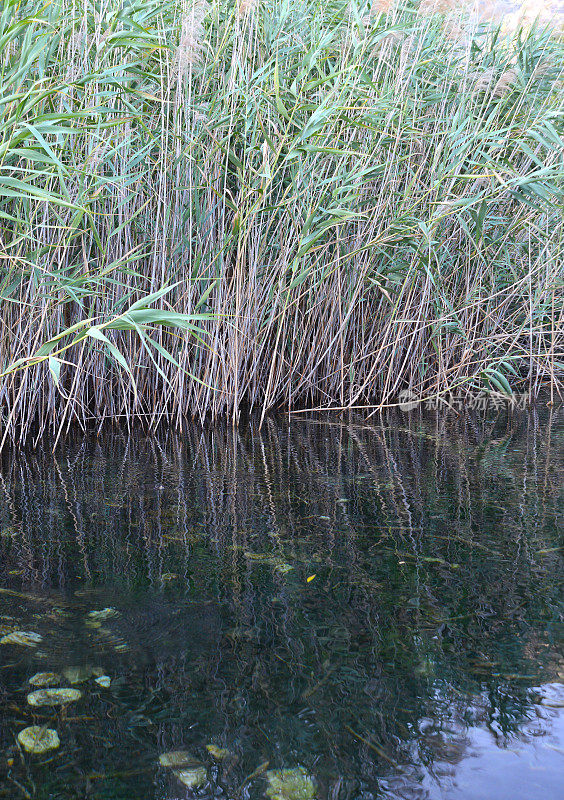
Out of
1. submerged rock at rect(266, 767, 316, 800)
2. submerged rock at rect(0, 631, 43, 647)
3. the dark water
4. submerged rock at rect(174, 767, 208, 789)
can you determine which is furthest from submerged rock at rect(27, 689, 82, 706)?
submerged rock at rect(266, 767, 316, 800)

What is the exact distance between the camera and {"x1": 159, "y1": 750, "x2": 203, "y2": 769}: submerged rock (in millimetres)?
1068

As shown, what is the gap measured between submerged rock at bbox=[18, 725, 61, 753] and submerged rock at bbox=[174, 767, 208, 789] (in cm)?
23

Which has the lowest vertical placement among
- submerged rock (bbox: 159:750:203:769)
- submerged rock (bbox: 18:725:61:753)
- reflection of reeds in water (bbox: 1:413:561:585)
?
submerged rock (bbox: 159:750:203:769)

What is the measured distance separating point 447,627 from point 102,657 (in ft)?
2.50

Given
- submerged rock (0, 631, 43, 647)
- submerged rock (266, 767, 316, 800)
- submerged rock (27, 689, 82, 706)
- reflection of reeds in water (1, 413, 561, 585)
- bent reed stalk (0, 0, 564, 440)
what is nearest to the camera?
submerged rock (266, 767, 316, 800)

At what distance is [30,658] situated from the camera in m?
1.35

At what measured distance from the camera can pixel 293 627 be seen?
147 cm

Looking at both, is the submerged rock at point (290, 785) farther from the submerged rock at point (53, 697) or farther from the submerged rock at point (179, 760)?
the submerged rock at point (53, 697)

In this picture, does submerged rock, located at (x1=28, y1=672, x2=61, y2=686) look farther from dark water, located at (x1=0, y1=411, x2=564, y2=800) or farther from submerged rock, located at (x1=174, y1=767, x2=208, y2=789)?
submerged rock, located at (x1=174, y1=767, x2=208, y2=789)

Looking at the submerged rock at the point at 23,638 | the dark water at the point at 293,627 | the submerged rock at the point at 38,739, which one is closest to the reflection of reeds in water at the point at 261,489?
the dark water at the point at 293,627

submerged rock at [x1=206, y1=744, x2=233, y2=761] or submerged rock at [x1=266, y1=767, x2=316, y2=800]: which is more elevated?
submerged rock at [x1=206, y1=744, x2=233, y2=761]

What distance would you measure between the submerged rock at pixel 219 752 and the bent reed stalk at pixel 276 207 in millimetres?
1941

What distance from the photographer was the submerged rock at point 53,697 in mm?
1210

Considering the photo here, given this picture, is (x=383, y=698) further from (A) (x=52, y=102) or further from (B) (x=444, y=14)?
(B) (x=444, y=14)
